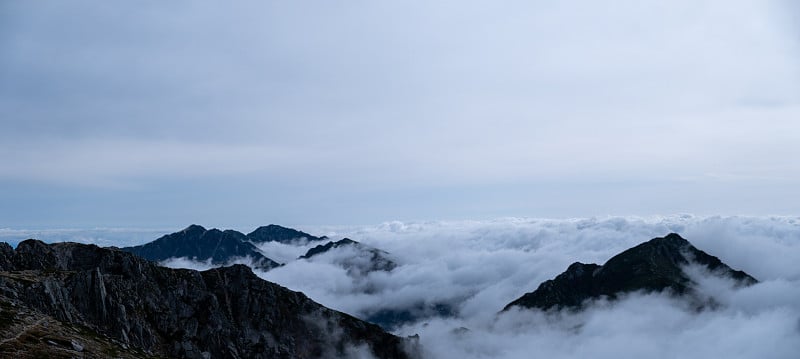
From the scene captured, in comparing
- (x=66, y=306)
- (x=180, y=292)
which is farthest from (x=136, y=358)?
(x=180, y=292)

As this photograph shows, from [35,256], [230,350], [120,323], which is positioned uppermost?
[35,256]

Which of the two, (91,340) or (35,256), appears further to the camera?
(35,256)

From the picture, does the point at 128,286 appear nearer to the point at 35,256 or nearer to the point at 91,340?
the point at 35,256

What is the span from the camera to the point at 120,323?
473 feet

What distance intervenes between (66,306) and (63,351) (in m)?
61.7

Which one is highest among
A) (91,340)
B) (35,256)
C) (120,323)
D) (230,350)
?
(35,256)

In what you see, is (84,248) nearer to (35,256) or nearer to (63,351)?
(35,256)

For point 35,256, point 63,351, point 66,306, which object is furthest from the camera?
point 35,256

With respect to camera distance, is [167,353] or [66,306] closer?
[66,306]

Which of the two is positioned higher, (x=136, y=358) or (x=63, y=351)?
(x=63, y=351)

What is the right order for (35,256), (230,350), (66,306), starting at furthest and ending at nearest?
Result: (230,350) → (35,256) → (66,306)

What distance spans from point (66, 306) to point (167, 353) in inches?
2083

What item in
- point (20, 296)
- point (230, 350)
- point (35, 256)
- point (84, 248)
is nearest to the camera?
point (20, 296)

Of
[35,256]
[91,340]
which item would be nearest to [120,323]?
[35,256]
